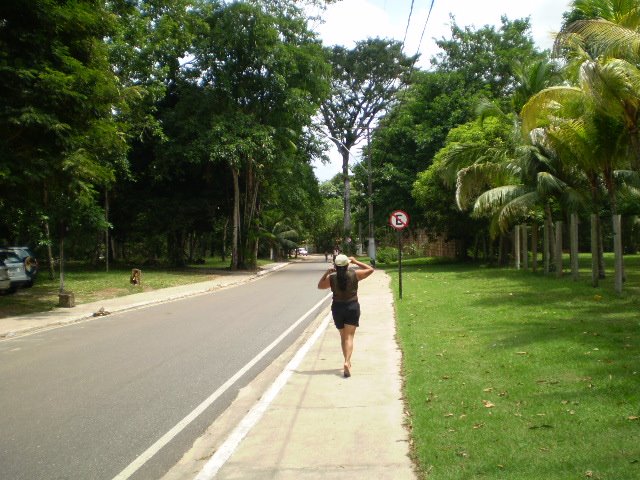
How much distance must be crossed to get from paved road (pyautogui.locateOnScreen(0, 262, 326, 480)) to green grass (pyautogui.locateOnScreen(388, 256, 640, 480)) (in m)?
2.34

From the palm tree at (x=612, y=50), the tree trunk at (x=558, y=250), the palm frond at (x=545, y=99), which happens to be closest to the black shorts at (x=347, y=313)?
the palm tree at (x=612, y=50)

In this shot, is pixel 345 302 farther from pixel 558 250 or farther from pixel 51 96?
pixel 558 250

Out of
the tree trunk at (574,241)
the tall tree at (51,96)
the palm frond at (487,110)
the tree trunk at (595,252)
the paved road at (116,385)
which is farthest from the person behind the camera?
the palm frond at (487,110)

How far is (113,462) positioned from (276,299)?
53.8 ft

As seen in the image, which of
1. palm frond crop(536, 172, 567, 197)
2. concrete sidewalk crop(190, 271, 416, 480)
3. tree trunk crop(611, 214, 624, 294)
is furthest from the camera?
palm frond crop(536, 172, 567, 197)

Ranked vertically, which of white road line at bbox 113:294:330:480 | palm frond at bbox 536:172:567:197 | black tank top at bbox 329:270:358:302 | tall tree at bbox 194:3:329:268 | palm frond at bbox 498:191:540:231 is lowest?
white road line at bbox 113:294:330:480

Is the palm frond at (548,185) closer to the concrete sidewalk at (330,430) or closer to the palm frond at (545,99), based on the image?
the palm frond at (545,99)

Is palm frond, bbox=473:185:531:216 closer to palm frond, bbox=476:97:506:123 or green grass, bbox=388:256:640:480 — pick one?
palm frond, bbox=476:97:506:123

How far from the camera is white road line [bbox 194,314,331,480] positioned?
5590 mm

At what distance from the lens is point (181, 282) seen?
3066cm

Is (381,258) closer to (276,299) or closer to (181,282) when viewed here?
(181,282)

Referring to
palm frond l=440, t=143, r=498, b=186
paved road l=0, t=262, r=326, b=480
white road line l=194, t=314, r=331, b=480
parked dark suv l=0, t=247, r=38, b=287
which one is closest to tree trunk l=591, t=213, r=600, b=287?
palm frond l=440, t=143, r=498, b=186

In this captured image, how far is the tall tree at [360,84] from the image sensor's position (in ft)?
172

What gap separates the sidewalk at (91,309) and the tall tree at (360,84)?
87.5 ft
